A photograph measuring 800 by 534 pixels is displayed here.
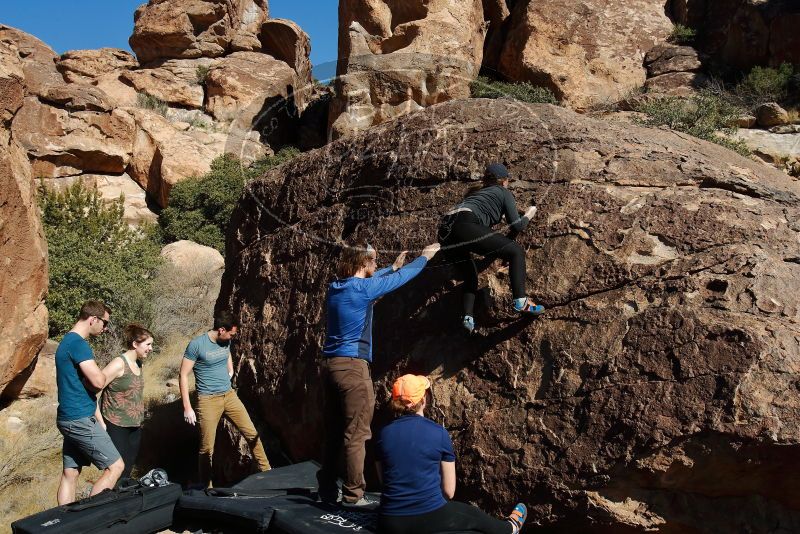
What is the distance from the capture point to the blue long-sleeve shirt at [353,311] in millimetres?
3896

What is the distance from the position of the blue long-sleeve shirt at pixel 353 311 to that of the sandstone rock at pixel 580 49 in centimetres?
1476

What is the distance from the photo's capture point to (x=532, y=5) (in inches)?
719

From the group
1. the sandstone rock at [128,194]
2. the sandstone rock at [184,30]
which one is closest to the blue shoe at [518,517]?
the sandstone rock at [128,194]

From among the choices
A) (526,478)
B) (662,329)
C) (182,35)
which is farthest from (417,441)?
(182,35)

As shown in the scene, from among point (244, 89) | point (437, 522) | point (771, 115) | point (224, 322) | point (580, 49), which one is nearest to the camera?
point (437, 522)

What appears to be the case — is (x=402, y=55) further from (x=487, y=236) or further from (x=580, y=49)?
(x=487, y=236)

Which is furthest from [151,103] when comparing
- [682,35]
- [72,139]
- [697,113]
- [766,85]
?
[766,85]

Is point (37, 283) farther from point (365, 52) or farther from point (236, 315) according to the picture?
point (365, 52)

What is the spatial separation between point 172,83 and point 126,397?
77.5 feet

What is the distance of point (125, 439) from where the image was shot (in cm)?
492

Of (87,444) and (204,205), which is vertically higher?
(204,205)

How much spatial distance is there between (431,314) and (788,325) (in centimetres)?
215

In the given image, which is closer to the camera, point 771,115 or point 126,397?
point 126,397

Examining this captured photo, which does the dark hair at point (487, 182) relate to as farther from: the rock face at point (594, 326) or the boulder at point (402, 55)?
the boulder at point (402, 55)
